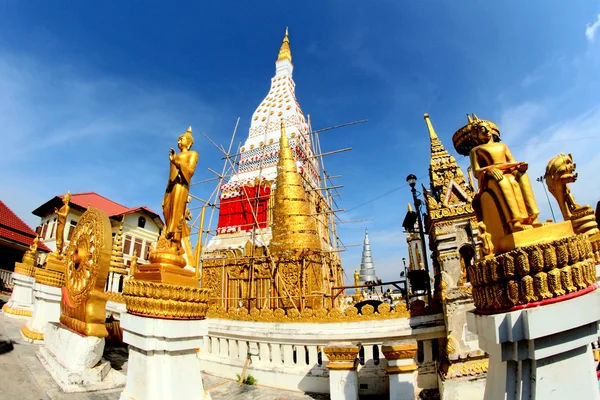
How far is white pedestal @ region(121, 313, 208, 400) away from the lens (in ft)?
13.8

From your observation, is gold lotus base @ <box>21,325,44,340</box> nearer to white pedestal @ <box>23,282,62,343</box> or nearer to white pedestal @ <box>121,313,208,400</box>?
white pedestal @ <box>23,282,62,343</box>

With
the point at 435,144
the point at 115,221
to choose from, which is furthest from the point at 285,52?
the point at 435,144

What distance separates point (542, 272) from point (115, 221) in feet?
95.3

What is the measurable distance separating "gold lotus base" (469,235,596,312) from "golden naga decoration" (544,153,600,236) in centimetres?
284

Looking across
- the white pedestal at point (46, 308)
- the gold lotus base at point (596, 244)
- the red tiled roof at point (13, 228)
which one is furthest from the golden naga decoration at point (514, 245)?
the red tiled roof at point (13, 228)

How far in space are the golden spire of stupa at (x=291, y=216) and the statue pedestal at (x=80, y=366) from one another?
→ 1043 cm

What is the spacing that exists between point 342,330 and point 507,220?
5.05m

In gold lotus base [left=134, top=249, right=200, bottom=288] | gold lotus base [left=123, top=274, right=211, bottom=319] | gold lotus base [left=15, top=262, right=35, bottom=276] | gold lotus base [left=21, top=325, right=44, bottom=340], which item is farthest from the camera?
gold lotus base [left=15, top=262, right=35, bottom=276]

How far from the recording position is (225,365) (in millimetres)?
8305

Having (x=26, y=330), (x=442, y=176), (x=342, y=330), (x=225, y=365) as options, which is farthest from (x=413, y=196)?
(x=26, y=330)

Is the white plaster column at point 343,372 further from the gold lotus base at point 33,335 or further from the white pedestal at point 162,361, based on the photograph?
the gold lotus base at point 33,335

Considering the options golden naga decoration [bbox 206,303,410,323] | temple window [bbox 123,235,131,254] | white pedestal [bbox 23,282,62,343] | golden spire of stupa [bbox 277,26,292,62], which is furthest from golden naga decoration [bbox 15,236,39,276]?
golden spire of stupa [bbox 277,26,292,62]

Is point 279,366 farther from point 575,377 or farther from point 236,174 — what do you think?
point 236,174

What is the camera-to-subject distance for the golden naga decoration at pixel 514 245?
2.81 meters
